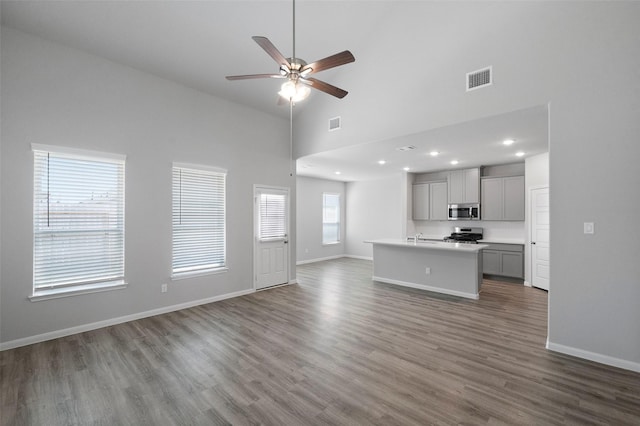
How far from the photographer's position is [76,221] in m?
3.66

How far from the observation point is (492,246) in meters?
6.45

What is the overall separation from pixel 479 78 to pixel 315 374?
4.00 m

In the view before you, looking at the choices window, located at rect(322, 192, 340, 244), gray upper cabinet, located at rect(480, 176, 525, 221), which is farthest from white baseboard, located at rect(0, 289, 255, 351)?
gray upper cabinet, located at rect(480, 176, 525, 221)

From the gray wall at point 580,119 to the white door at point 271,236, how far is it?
3.68 m

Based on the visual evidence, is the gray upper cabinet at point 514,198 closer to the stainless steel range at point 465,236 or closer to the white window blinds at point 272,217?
the stainless steel range at point 465,236

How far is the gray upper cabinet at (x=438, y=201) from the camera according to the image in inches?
298

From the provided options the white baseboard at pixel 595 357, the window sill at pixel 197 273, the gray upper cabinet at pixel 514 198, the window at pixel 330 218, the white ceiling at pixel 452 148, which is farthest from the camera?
the window at pixel 330 218

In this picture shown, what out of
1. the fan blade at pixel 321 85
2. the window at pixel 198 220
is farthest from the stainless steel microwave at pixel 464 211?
the window at pixel 198 220

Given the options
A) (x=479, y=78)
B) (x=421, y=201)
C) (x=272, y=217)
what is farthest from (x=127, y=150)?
(x=421, y=201)

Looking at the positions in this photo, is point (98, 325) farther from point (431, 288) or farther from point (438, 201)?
point (438, 201)

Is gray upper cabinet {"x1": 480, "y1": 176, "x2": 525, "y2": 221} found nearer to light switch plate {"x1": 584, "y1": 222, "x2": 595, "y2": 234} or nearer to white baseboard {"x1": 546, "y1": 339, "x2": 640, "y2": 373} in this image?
light switch plate {"x1": 584, "y1": 222, "x2": 595, "y2": 234}

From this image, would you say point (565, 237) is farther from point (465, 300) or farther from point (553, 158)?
point (465, 300)

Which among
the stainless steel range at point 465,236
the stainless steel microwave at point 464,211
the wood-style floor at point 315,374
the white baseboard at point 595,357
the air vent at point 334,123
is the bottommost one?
the wood-style floor at point 315,374

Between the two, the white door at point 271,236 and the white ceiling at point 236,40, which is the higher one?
the white ceiling at point 236,40
